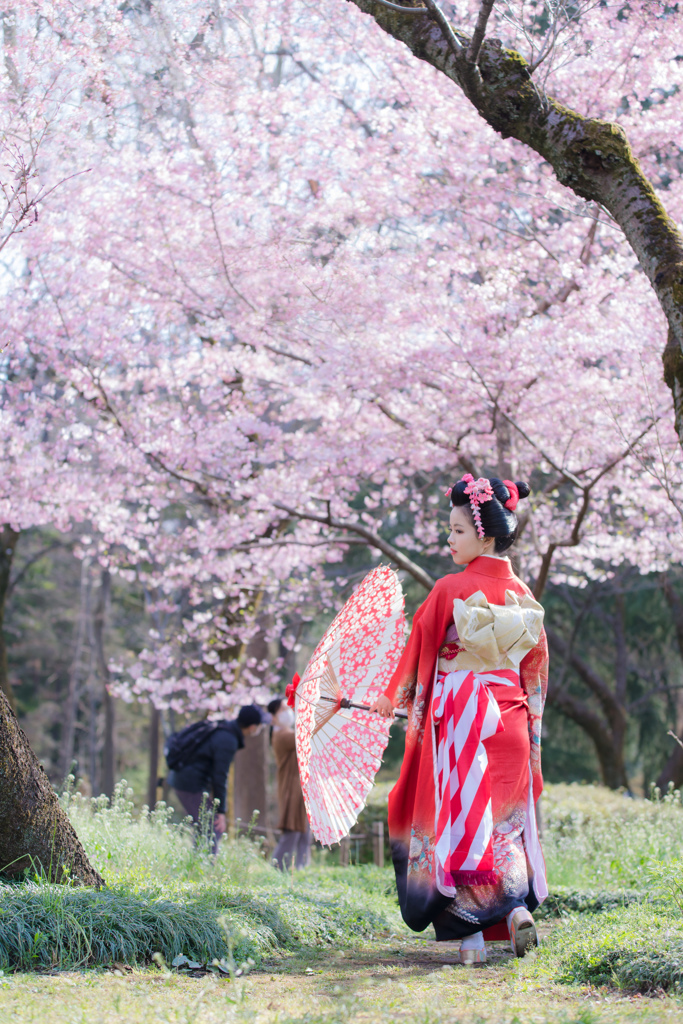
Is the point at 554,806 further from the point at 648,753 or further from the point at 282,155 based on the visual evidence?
the point at 648,753

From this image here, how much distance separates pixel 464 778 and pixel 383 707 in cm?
45

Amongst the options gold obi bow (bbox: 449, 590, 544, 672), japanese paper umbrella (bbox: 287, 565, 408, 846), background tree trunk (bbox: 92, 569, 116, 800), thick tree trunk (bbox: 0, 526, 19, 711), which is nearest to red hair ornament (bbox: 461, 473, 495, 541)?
gold obi bow (bbox: 449, 590, 544, 672)

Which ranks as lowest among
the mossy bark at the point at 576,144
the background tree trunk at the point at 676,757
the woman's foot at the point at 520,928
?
the woman's foot at the point at 520,928

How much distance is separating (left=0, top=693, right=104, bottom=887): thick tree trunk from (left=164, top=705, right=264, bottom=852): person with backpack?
8.01 feet

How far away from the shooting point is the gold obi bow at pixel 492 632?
3479mm

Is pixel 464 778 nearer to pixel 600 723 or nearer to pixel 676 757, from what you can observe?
pixel 676 757

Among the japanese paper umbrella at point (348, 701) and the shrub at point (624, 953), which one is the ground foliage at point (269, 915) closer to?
the shrub at point (624, 953)

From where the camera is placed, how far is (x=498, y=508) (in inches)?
146

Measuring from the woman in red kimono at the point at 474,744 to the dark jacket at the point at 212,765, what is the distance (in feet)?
8.58

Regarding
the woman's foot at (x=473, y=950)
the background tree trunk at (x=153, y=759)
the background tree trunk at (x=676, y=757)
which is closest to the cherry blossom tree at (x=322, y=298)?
the woman's foot at (x=473, y=950)

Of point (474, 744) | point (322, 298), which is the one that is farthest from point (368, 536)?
point (474, 744)

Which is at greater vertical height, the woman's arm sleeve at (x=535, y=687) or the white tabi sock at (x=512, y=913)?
the woman's arm sleeve at (x=535, y=687)

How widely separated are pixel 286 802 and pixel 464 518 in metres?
4.28

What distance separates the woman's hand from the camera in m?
3.57
